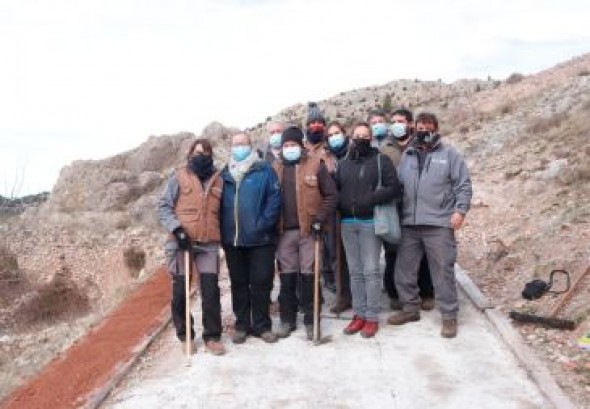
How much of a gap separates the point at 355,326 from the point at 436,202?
60.6 inches

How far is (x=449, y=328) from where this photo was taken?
23.8 feet

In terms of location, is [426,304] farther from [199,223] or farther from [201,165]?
[201,165]

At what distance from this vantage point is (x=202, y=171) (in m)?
6.87

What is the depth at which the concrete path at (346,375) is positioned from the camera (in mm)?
5824

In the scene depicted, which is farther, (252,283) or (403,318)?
(403,318)

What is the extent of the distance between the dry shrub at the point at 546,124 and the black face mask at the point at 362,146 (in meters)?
14.2

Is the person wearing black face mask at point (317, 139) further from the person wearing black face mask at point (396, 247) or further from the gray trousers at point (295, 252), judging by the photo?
the gray trousers at point (295, 252)

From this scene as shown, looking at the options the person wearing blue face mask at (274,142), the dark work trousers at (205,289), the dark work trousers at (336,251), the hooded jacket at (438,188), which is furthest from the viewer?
the person wearing blue face mask at (274,142)

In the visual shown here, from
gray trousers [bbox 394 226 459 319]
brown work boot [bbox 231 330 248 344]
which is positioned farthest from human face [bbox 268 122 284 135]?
brown work boot [bbox 231 330 248 344]

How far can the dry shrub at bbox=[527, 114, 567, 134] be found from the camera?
20000mm

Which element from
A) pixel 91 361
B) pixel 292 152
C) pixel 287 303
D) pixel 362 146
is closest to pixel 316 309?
pixel 287 303

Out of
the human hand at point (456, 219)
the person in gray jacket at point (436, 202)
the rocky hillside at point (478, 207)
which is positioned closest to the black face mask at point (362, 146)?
the person in gray jacket at point (436, 202)

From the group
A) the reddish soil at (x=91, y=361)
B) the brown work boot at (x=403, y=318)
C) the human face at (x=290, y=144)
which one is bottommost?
the reddish soil at (x=91, y=361)

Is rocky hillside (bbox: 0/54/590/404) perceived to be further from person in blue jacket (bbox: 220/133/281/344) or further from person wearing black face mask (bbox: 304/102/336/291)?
person in blue jacket (bbox: 220/133/281/344)
